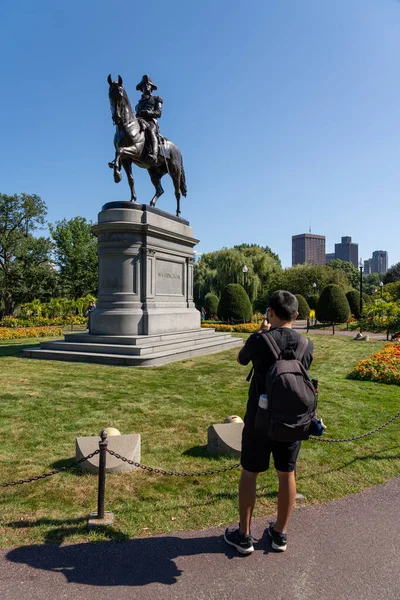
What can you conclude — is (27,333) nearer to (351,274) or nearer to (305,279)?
(305,279)

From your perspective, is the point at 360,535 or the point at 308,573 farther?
the point at 360,535

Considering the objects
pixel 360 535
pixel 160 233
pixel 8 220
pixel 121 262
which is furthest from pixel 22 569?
pixel 8 220

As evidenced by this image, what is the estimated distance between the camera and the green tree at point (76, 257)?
42.3 m

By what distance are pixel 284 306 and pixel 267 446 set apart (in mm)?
1115

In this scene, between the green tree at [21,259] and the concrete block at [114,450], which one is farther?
the green tree at [21,259]

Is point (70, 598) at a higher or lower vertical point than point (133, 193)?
lower

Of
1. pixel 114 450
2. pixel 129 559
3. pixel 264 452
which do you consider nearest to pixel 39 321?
pixel 114 450

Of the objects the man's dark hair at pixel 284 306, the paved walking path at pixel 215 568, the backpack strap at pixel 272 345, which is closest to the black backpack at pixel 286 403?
the backpack strap at pixel 272 345

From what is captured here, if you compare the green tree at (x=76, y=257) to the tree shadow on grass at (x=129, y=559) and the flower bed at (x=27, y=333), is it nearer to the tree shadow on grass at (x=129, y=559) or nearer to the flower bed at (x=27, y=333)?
the flower bed at (x=27, y=333)

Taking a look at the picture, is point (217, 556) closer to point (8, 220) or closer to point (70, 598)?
Answer: point (70, 598)

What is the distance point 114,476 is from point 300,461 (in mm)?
2280

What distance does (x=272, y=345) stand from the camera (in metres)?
3.07

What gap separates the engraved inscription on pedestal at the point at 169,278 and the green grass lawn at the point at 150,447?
5.07 meters

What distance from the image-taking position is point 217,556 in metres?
3.24
